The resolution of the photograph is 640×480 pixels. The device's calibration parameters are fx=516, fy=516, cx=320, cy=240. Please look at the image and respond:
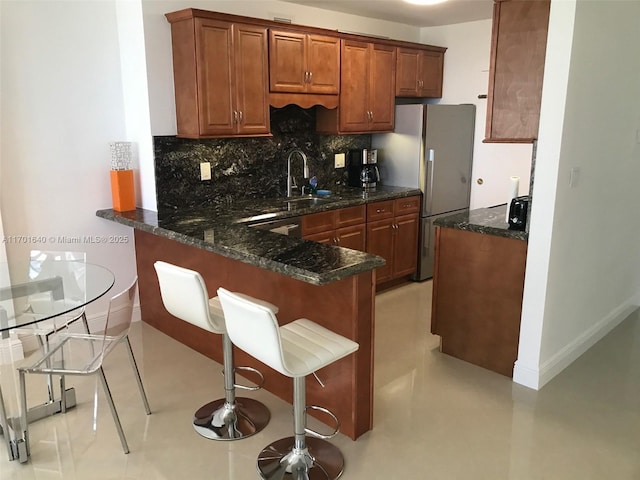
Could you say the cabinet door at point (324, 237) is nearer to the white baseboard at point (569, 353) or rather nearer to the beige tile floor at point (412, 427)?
the beige tile floor at point (412, 427)

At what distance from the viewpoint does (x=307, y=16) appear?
14.5ft

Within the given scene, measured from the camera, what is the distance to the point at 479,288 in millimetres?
3320

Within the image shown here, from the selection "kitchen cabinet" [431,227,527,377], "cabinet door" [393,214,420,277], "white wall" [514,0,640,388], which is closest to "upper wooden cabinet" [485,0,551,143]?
"white wall" [514,0,640,388]

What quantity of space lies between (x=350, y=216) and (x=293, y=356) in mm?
2357

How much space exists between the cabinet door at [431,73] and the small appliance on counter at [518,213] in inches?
92.9

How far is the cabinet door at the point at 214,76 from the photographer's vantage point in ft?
11.6

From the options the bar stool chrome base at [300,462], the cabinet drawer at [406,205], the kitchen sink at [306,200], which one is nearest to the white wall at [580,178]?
the bar stool chrome base at [300,462]

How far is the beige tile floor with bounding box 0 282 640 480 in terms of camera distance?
2408 mm

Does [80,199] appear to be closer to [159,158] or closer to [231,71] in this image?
[159,158]

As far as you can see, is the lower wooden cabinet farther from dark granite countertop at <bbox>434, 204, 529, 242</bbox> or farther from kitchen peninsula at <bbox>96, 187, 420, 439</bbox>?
dark granite countertop at <bbox>434, 204, 529, 242</bbox>

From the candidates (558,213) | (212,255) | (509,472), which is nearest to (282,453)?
(509,472)

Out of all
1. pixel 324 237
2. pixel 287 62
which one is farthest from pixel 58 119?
pixel 324 237

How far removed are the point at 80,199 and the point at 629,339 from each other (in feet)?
13.6

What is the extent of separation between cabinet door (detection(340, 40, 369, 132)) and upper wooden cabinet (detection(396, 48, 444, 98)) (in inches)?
17.6
